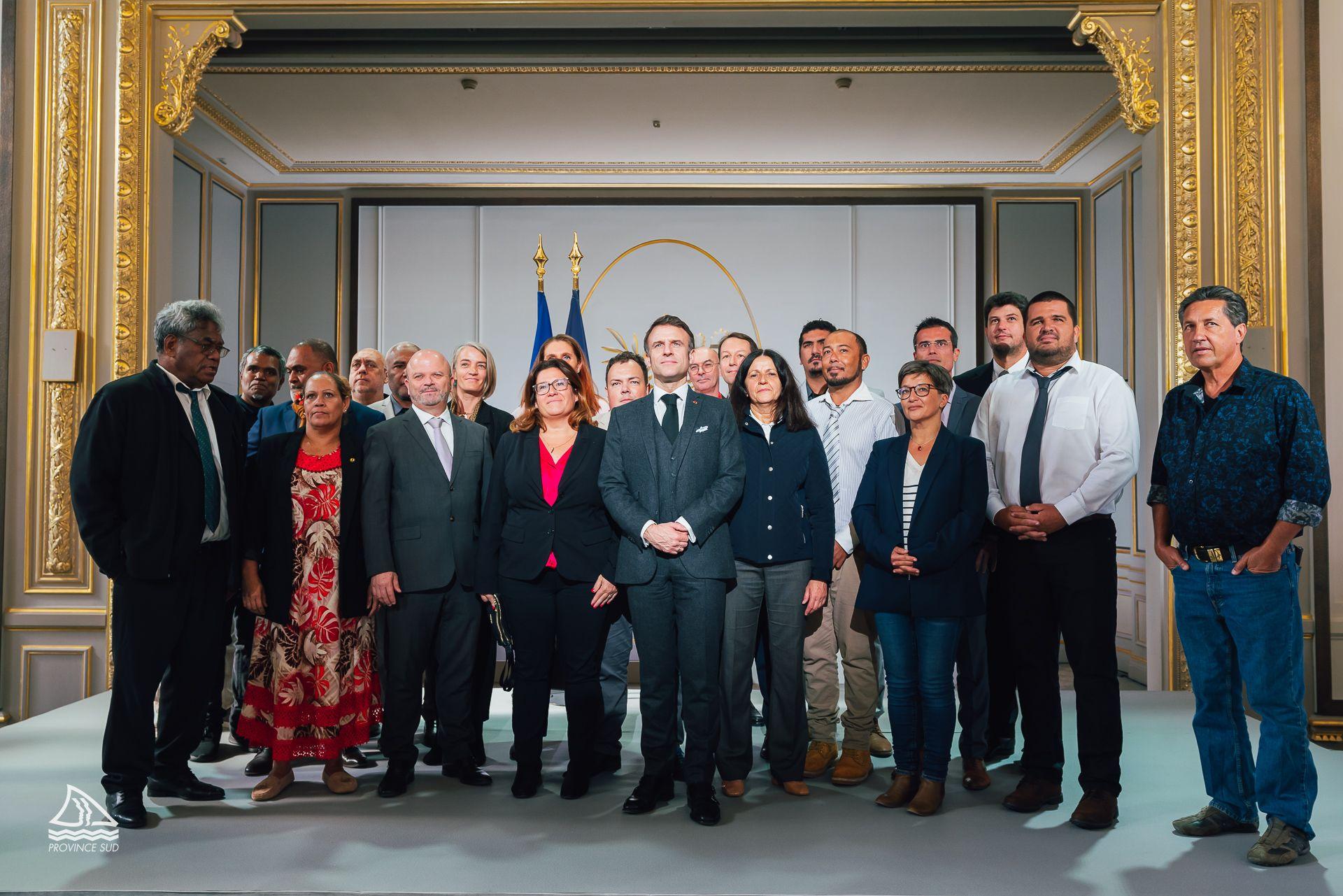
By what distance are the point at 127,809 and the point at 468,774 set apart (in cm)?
100

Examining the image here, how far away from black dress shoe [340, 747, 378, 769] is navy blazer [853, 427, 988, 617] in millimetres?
1865

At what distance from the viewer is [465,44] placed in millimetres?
5520

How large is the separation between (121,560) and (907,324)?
5936mm

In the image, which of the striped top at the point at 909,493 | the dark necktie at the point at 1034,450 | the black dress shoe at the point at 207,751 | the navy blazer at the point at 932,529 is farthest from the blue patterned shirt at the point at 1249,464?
the black dress shoe at the point at 207,751

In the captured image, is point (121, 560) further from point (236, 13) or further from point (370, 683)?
point (236, 13)

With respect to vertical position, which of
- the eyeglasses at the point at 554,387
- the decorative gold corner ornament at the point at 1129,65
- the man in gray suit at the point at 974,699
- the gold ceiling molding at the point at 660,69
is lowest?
the man in gray suit at the point at 974,699

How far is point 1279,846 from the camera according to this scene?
2432mm

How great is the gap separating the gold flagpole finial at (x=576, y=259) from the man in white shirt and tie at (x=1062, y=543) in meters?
3.93

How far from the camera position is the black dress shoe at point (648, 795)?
9.30 ft

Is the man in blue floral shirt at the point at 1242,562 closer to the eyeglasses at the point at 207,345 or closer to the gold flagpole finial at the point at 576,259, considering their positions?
the eyeglasses at the point at 207,345

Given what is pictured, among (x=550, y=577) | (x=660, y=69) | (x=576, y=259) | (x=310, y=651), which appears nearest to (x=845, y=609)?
(x=550, y=577)

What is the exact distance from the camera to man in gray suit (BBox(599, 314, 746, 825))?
289cm

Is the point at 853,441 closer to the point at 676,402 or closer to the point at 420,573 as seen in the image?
the point at 676,402

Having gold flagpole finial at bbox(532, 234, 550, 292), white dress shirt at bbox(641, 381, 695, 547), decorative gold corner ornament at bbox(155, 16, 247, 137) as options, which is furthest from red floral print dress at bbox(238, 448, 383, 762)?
gold flagpole finial at bbox(532, 234, 550, 292)
